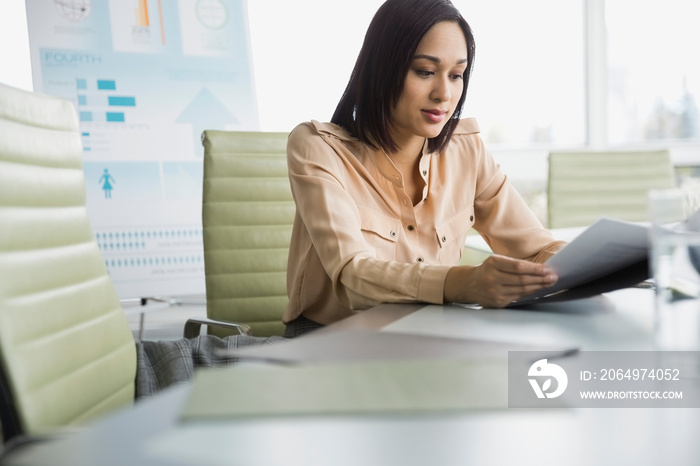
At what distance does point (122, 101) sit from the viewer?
125 inches

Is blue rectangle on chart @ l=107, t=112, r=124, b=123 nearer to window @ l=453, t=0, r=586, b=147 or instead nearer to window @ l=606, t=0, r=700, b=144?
window @ l=453, t=0, r=586, b=147

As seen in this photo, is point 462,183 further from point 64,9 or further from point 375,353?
point 64,9

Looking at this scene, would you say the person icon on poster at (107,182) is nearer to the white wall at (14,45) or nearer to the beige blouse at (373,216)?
the white wall at (14,45)

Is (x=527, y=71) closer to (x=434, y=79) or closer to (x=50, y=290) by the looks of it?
(x=434, y=79)

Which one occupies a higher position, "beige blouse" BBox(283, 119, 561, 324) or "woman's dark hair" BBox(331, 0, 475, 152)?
"woman's dark hair" BBox(331, 0, 475, 152)

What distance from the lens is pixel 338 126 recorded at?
60.7 inches

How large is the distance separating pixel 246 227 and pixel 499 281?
1225mm

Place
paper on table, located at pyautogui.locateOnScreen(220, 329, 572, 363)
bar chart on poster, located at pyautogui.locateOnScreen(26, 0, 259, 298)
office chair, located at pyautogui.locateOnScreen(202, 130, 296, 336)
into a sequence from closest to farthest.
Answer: paper on table, located at pyautogui.locateOnScreen(220, 329, 572, 363) → office chair, located at pyautogui.locateOnScreen(202, 130, 296, 336) → bar chart on poster, located at pyautogui.locateOnScreen(26, 0, 259, 298)

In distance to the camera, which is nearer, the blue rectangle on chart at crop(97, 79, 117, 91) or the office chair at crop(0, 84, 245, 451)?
the office chair at crop(0, 84, 245, 451)

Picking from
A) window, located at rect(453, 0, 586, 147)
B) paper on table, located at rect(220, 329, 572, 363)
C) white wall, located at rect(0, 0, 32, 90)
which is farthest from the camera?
window, located at rect(453, 0, 586, 147)

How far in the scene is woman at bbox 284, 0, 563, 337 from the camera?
137cm

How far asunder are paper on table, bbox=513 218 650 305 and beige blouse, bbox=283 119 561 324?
292mm

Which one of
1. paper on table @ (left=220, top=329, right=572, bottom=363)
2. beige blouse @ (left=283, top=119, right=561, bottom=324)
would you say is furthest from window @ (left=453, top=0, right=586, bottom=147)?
paper on table @ (left=220, top=329, right=572, bottom=363)

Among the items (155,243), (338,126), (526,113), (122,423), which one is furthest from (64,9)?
(122,423)
